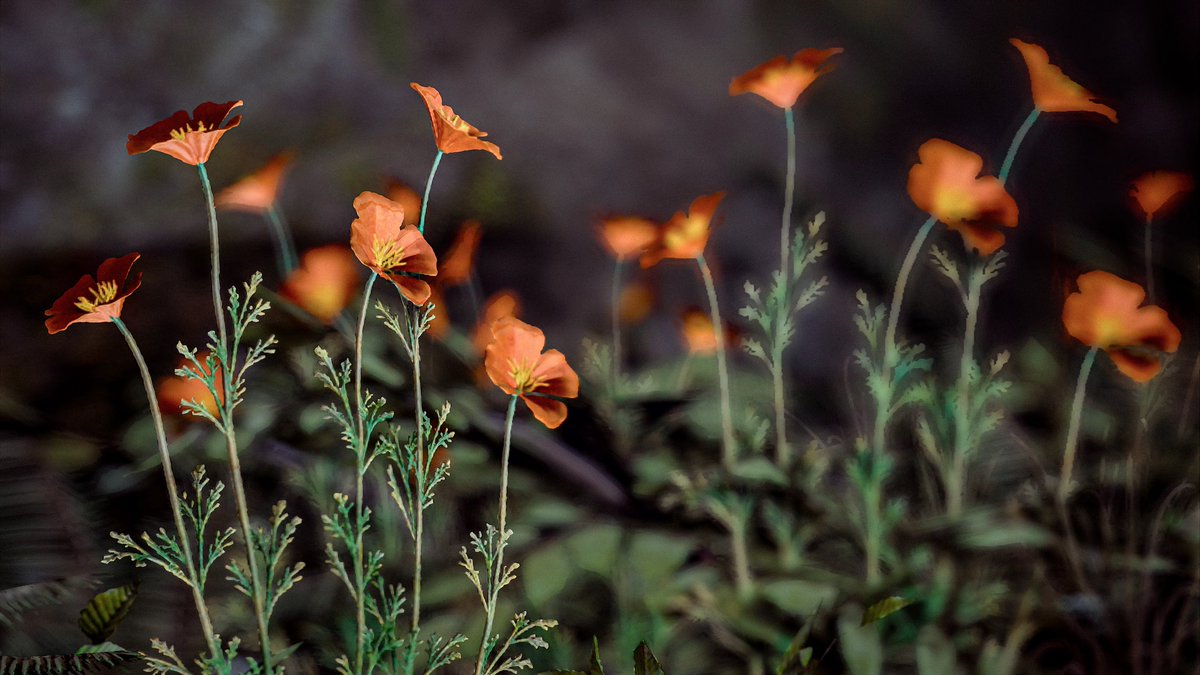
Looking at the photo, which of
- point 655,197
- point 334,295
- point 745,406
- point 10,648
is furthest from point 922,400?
point 10,648

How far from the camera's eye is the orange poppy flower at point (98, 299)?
0.39 m

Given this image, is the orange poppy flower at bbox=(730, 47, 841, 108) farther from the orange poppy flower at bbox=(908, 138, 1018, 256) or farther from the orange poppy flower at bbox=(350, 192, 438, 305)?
the orange poppy flower at bbox=(350, 192, 438, 305)

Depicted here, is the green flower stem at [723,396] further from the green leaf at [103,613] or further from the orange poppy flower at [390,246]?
the green leaf at [103,613]

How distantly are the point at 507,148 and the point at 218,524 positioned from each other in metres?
0.35

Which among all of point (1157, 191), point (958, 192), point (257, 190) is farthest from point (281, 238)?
point (1157, 191)

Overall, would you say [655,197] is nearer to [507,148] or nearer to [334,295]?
[507,148]

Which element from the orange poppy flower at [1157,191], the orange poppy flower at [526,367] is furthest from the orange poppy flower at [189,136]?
the orange poppy flower at [1157,191]

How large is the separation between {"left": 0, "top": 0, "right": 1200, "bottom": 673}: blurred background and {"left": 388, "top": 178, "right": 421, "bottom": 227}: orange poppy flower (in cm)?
5

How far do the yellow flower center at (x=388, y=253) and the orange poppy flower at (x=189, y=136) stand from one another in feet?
0.24

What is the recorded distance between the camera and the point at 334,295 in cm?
62

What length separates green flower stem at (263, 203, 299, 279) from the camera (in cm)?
68

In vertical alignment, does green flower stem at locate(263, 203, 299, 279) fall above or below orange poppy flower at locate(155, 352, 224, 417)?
above

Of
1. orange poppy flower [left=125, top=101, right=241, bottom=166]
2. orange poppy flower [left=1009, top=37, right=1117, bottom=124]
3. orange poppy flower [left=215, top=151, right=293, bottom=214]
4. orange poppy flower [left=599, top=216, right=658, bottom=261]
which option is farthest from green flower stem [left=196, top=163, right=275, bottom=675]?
orange poppy flower [left=1009, top=37, right=1117, bottom=124]

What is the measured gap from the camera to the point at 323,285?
2.04 feet
